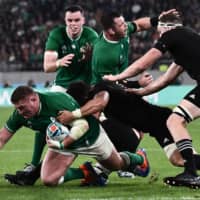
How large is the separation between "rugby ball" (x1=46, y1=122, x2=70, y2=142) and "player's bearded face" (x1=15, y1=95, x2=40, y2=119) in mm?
233

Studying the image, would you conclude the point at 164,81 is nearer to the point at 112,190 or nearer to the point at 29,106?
the point at 112,190

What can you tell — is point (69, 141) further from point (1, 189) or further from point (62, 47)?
point (62, 47)

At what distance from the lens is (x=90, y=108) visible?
337 inches

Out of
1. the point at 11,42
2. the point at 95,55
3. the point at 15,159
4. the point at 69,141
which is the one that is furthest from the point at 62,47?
the point at 11,42

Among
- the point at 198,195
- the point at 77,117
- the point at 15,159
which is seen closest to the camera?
the point at 198,195

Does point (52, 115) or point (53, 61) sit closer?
point (52, 115)

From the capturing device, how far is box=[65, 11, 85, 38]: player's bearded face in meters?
10.8

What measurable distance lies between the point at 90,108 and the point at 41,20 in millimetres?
25664

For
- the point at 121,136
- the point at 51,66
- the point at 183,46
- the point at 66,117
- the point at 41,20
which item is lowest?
the point at 41,20

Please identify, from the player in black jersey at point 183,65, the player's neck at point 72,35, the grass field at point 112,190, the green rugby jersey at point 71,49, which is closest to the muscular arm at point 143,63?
the player in black jersey at point 183,65

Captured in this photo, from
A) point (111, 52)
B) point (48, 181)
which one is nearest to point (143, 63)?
point (48, 181)

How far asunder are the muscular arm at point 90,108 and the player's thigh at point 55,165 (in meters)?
0.58

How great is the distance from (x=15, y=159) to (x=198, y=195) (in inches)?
183

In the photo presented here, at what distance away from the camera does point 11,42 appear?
32.2 meters
